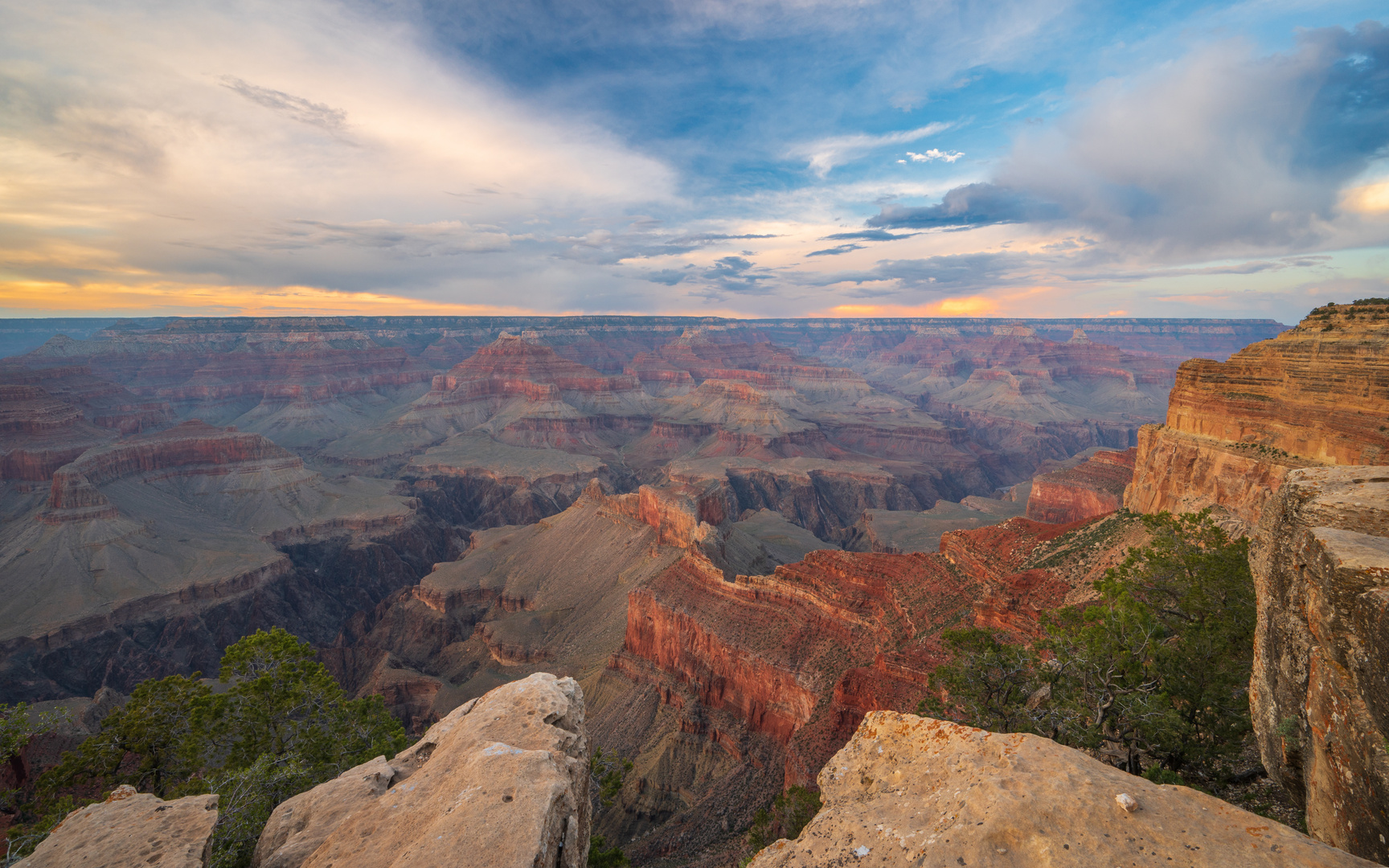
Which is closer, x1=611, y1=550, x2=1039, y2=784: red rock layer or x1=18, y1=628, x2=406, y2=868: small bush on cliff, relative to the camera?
x1=18, y1=628, x2=406, y2=868: small bush on cliff

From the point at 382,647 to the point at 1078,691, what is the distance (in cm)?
8455

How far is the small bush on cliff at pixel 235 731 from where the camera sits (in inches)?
913

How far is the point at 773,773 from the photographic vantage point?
41.3 meters

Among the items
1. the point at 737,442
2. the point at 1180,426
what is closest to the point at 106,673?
the point at 1180,426

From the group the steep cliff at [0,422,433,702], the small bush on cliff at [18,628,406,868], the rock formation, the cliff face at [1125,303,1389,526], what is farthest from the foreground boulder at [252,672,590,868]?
the steep cliff at [0,422,433,702]

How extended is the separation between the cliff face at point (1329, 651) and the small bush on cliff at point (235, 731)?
26918mm

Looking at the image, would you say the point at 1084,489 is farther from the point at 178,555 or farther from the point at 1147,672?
the point at 178,555

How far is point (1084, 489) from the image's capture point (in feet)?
279

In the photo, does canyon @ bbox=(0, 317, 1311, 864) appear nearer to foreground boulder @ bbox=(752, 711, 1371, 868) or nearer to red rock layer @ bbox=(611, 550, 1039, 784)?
red rock layer @ bbox=(611, 550, 1039, 784)

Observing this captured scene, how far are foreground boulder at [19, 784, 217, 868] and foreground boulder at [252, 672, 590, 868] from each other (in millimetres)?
1340

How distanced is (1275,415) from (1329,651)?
40.5m

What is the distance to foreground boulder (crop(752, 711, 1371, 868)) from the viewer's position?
7309mm

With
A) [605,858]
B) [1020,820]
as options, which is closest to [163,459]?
[605,858]

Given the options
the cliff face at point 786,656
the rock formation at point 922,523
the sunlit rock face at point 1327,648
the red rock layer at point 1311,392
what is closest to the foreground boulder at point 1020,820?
the sunlit rock face at point 1327,648
